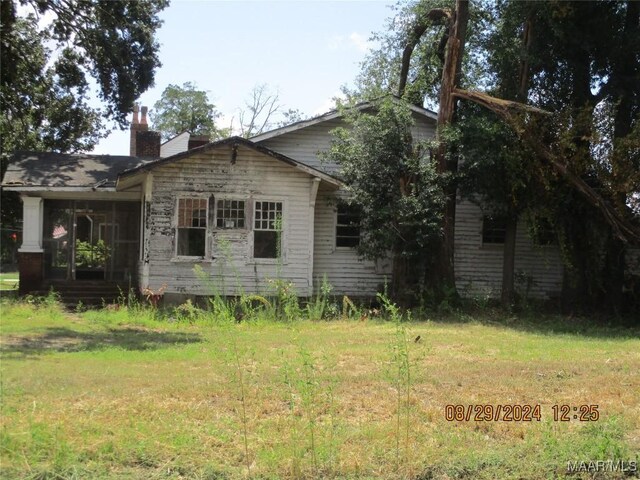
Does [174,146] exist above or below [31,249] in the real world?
above

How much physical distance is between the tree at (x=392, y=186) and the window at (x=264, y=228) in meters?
2.05

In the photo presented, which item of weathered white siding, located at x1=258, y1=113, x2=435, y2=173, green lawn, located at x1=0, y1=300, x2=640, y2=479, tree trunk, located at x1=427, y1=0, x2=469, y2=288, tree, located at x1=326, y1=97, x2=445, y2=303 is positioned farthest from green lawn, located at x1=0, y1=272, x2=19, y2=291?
tree trunk, located at x1=427, y1=0, x2=469, y2=288

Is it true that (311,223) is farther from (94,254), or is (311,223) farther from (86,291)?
(94,254)

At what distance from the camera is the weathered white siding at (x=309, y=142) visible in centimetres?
1841

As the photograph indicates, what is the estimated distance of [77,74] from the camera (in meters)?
22.8

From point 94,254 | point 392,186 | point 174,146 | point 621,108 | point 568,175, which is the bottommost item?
point 94,254

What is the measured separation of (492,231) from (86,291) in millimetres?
11968

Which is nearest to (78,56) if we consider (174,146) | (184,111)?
(174,146)

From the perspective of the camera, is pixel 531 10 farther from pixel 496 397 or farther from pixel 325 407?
pixel 325 407

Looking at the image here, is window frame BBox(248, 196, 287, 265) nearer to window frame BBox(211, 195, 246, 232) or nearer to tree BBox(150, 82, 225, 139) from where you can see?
window frame BBox(211, 195, 246, 232)

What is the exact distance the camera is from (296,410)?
21.0 ft

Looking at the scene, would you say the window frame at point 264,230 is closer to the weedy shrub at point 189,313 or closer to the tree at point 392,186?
the tree at point 392,186

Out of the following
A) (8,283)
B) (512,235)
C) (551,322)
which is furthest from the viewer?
(8,283)

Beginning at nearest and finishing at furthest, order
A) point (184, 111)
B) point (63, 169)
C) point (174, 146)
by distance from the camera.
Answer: point (63, 169), point (174, 146), point (184, 111)
